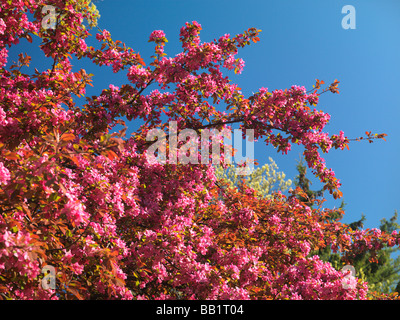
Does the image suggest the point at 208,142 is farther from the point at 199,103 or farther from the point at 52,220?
the point at 52,220

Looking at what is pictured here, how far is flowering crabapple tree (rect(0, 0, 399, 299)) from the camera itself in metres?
3.22

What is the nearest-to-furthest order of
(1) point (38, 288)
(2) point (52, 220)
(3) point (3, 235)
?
(3) point (3, 235), (1) point (38, 288), (2) point (52, 220)

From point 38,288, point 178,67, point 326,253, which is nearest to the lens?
point 38,288

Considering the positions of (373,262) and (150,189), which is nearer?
(150,189)

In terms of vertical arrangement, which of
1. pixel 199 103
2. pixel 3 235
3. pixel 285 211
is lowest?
pixel 3 235

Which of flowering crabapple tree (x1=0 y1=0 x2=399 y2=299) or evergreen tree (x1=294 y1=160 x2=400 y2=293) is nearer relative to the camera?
flowering crabapple tree (x1=0 y1=0 x2=399 y2=299)

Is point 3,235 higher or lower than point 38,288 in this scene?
higher

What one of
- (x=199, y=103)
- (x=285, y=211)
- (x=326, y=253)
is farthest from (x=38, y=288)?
(x=326, y=253)

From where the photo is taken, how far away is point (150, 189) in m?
5.56

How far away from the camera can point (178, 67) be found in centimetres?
571

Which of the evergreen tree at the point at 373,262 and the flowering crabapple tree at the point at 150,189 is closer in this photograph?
the flowering crabapple tree at the point at 150,189

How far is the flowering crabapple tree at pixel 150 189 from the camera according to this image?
127 inches
